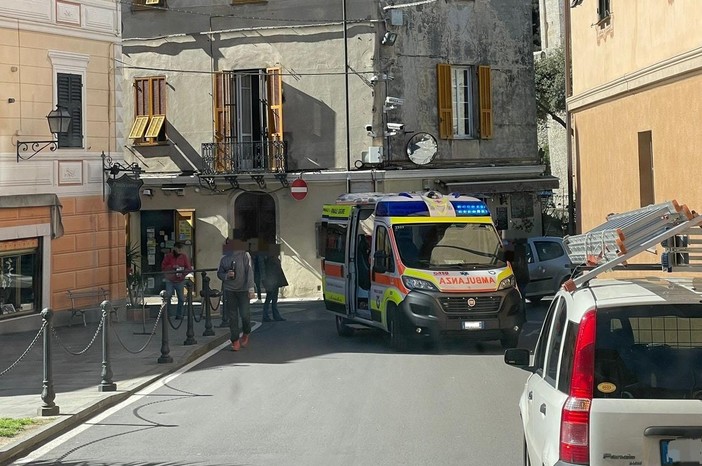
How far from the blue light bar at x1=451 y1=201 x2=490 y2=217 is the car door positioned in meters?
10.5

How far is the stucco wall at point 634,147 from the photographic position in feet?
51.9

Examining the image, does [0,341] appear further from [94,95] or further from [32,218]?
[94,95]

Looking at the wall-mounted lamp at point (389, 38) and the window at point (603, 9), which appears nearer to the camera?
the window at point (603, 9)

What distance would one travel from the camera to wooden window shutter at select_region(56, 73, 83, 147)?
73.6ft

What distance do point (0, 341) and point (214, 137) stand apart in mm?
13301

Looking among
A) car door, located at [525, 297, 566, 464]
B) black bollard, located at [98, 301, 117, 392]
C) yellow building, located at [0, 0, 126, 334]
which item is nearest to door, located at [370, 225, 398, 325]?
black bollard, located at [98, 301, 117, 392]

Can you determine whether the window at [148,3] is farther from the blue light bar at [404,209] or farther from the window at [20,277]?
the blue light bar at [404,209]

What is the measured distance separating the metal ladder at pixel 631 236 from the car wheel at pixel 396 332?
1009 centimetres

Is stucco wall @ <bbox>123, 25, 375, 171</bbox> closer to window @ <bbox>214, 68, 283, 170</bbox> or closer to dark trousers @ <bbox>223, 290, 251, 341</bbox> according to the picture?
window @ <bbox>214, 68, 283, 170</bbox>

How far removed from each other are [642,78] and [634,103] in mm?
802

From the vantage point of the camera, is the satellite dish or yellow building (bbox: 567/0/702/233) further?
the satellite dish

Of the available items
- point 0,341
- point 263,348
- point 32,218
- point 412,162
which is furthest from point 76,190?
point 412,162

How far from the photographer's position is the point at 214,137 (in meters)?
31.8

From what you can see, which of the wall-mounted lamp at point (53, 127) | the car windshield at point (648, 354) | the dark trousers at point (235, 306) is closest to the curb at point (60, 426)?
the dark trousers at point (235, 306)
